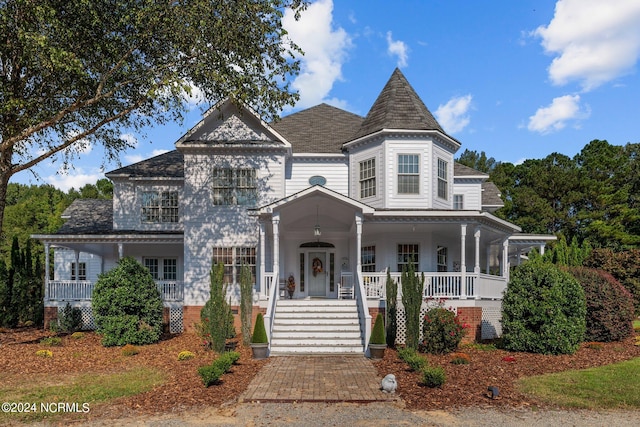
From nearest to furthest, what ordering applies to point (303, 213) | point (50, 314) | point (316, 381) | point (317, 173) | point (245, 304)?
point (316, 381) < point (245, 304) < point (303, 213) < point (50, 314) < point (317, 173)

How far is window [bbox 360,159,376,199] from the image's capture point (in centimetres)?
1983

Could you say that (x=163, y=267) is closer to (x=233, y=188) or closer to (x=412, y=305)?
(x=233, y=188)

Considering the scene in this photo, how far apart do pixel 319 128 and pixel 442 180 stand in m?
6.22

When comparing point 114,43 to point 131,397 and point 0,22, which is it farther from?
point 131,397

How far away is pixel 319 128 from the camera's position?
2294 centimetres

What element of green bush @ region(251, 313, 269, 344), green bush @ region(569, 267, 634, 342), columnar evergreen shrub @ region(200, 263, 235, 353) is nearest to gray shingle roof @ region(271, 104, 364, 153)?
columnar evergreen shrub @ region(200, 263, 235, 353)

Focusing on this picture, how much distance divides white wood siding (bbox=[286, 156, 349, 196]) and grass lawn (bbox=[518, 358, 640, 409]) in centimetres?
1144

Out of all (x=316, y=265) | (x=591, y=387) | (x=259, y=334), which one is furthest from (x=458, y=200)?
(x=591, y=387)

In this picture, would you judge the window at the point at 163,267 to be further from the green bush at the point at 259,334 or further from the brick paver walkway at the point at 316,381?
the brick paver walkway at the point at 316,381

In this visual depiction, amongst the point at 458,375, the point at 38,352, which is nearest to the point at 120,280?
the point at 38,352

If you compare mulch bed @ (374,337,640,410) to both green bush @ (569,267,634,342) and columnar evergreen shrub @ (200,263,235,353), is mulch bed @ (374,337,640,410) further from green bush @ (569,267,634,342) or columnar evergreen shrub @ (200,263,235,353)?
columnar evergreen shrub @ (200,263,235,353)

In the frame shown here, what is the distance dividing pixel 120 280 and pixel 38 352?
301 centimetres

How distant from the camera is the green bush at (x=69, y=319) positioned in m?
19.6

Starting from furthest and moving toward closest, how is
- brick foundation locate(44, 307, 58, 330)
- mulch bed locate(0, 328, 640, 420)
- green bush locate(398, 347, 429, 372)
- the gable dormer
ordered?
brick foundation locate(44, 307, 58, 330), the gable dormer, green bush locate(398, 347, 429, 372), mulch bed locate(0, 328, 640, 420)
